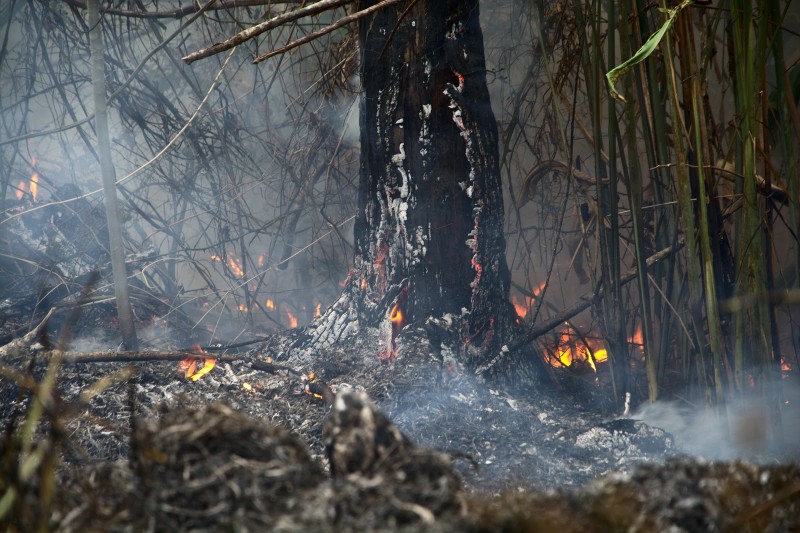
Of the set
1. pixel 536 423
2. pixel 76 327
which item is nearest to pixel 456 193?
pixel 536 423

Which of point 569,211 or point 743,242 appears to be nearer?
point 743,242

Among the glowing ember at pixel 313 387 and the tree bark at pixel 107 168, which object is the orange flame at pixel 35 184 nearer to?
the tree bark at pixel 107 168

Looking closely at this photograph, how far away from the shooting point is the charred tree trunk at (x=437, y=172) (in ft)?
8.73

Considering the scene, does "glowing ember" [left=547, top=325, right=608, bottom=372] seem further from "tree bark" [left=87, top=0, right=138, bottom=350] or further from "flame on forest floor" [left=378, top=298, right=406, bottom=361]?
"tree bark" [left=87, top=0, right=138, bottom=350]

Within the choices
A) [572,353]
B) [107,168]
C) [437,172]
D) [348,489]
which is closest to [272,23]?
[348,489]

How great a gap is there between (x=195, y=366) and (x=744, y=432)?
7.52 ft

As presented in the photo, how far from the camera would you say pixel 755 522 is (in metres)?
0.93

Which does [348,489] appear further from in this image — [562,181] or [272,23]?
[562,181]

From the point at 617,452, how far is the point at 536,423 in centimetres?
38

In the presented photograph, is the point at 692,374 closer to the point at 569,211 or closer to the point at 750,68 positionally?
the point at 750,68

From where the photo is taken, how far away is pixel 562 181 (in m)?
4.22

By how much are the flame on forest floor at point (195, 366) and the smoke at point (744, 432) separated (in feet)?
6.60

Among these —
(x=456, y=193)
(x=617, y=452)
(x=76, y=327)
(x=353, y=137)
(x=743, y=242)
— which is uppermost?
(x=353, y=137)

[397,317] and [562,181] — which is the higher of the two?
[562,181]
